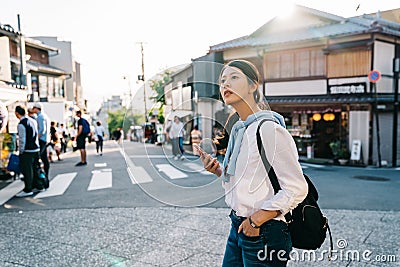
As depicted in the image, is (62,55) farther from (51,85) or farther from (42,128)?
(42,128)

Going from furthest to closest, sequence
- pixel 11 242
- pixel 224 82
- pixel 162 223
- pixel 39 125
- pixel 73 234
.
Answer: pixel 39 125, pixel 162 223, pixel 73 234, pixel 11 242, pixel 224 82

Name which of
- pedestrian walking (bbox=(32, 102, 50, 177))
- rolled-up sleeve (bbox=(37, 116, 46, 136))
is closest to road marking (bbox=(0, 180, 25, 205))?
pedestrian walking (bbox=(32, 102, 50, 177))

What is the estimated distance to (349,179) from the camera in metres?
9.62

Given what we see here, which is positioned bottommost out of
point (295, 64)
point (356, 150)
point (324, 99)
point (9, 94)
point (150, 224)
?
point (150, 224)

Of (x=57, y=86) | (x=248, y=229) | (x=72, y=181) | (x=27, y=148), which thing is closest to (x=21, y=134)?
(x=27, y=148)

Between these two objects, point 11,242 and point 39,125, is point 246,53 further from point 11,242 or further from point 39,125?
point 11,242

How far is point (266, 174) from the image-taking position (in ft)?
5.57

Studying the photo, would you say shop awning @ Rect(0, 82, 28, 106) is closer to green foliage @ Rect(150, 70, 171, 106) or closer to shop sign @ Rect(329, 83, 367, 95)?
green foliage @ Rect(150, 70, 171, 106)

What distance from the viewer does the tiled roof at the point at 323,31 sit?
46.3ft

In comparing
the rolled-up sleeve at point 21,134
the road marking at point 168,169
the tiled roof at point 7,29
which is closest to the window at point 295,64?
the road marking at point 168,169

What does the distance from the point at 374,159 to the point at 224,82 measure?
1416 cm

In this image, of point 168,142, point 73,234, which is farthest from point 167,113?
point 73,234

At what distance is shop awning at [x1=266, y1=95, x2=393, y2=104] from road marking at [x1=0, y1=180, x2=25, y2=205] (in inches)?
366

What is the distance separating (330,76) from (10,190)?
12.9 metres
